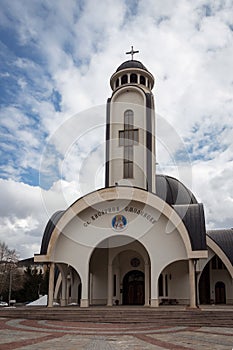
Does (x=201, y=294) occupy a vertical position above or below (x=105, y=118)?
below

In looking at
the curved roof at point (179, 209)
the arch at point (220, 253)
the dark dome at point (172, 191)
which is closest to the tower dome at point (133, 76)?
the dark dome at point (172, 191)

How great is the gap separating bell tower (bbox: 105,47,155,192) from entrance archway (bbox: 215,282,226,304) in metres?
9.62

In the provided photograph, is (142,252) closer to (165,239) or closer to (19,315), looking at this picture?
(165,239)

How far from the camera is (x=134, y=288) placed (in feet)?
81.2

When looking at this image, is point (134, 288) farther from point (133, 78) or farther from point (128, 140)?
point (133, 78)

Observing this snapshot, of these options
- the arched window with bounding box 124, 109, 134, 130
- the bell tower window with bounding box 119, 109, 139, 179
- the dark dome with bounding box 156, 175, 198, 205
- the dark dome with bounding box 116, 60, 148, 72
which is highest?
the dark dome with bounding box 116, 60, 148, 72

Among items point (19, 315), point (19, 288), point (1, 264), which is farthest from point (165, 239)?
point (19, 288)

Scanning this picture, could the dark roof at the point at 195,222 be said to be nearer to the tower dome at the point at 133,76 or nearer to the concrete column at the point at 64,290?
the concrete column at the point at 64,290

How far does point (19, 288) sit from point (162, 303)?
2619cm

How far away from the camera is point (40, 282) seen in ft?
154

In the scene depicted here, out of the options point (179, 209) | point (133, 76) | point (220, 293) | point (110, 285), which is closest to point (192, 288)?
point (179, 209)

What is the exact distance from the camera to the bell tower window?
2481 cm

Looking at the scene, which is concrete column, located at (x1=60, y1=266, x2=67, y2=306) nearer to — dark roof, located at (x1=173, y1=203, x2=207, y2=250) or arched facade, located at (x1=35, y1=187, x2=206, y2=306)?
arched facade, located at (x1=35, y1=187, x2=206, y2=306)

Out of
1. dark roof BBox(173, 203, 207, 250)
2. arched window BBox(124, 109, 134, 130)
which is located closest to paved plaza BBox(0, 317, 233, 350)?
dark roof BBox(173, 203, 207, 250)
